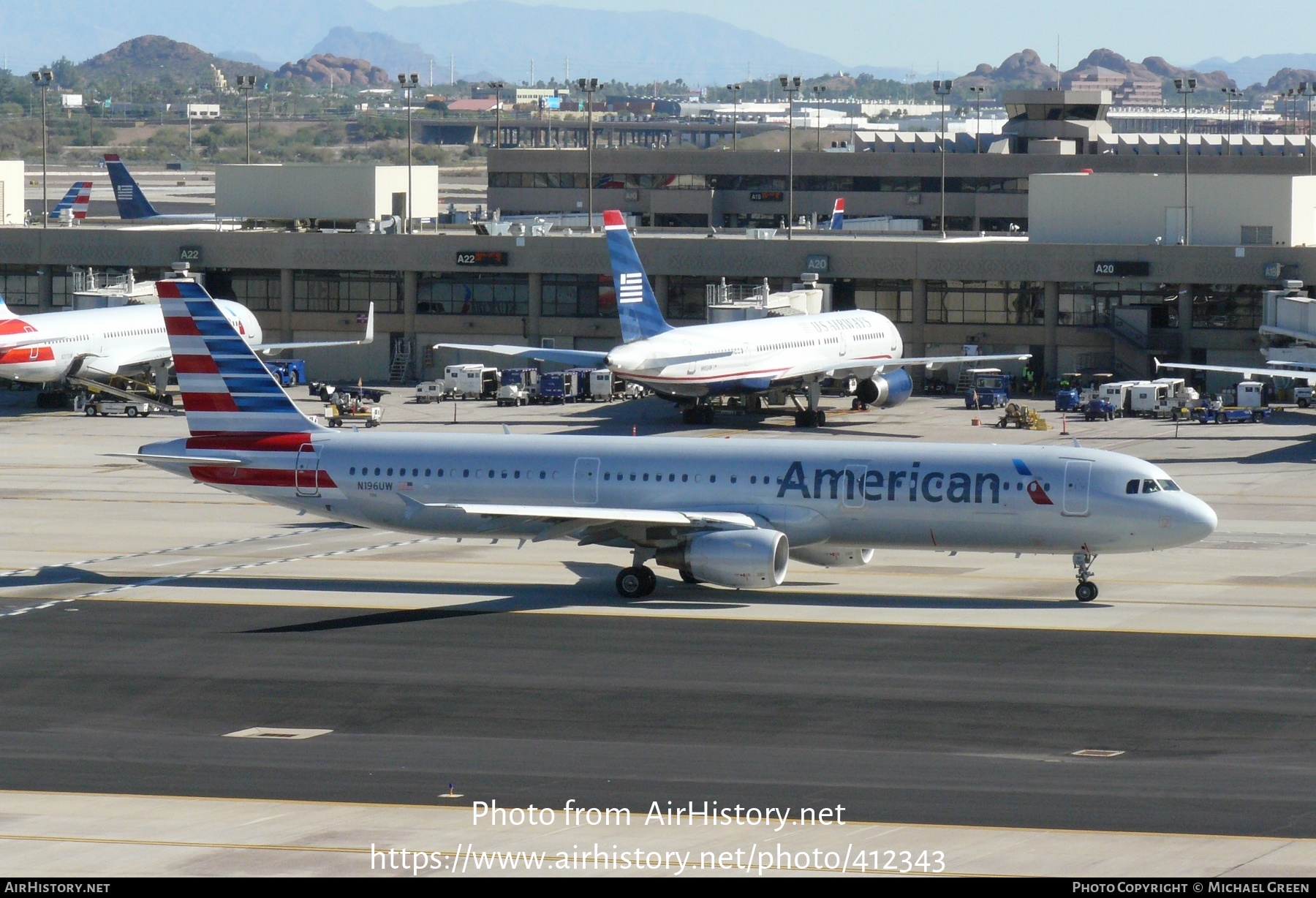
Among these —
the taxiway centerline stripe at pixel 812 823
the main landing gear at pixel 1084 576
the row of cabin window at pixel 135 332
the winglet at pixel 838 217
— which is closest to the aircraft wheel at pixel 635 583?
the main landing gear at pixel 1084 576

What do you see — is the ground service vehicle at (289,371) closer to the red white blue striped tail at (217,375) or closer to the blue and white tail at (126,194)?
the blue and white tail at (126,194)

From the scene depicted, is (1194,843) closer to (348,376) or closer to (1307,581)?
(1307,581)

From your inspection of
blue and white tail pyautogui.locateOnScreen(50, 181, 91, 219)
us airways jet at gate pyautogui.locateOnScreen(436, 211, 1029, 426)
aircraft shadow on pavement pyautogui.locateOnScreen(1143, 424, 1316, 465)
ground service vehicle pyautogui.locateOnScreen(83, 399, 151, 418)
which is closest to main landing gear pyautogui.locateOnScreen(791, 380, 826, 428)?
us airways jet at gate pyautogui.locateOnScreen(436, 211, 1029, 426)

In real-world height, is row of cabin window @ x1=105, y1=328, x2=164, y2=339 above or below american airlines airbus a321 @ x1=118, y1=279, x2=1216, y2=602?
above

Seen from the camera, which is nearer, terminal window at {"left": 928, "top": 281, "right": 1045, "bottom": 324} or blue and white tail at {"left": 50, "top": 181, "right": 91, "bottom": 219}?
terminal window at {"left": 928, "top": 281, "right": 1045, "bottom": 324}

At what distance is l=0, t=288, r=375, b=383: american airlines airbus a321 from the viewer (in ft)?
289

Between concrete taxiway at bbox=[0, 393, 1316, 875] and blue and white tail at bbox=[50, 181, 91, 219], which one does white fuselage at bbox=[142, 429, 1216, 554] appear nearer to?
concrete taxiway at bbox=[0, 393, 1316, 875]

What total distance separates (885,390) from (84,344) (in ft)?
132

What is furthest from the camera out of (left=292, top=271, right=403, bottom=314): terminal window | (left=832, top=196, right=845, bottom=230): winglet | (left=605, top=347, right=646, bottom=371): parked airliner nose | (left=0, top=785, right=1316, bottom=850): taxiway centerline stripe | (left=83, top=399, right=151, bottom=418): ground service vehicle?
(left=832, top=196, right=845, bottom=230): winglet

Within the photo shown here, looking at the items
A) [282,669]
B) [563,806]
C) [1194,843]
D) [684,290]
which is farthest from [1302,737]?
[684,290]

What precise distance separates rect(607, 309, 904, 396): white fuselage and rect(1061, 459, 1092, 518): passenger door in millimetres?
37614

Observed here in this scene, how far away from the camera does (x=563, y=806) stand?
91.0 ft

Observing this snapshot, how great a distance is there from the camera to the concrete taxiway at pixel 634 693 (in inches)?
1069

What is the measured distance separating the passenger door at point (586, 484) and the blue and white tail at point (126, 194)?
106 meters
